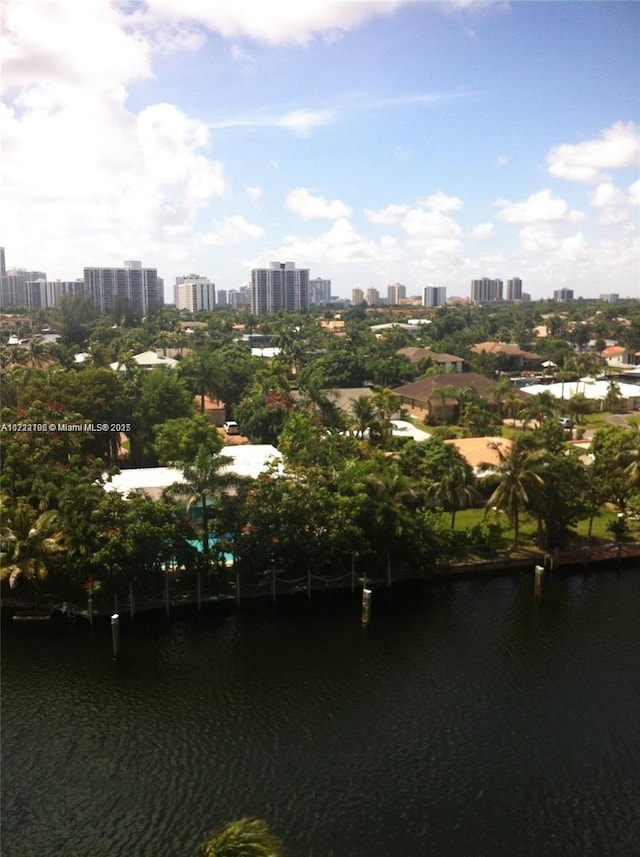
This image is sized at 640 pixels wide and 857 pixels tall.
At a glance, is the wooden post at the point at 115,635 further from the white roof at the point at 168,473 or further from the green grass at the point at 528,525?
the green grass at the point at 528,525

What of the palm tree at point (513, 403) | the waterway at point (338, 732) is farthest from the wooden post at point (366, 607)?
the palm tree at point (513, 403)

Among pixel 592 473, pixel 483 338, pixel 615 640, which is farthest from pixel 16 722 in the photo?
pixel 483 338

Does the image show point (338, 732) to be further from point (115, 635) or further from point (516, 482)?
point (516, 482)

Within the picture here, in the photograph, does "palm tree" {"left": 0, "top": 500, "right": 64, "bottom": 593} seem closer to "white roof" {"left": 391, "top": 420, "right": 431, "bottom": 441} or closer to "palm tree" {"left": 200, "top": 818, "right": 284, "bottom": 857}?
"palm tree" {"left": 200, "top": 818, "right": 284, "bottom": 857}

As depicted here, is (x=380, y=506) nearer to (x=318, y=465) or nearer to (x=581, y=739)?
(x=318, y=465)

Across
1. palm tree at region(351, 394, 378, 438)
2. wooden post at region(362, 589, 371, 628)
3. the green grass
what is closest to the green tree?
palm tree at region(351, 394, 378, 438)

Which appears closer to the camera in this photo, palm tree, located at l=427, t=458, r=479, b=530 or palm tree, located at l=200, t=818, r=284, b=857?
palm tree, located at l=200, t=818, r=284, b=857
